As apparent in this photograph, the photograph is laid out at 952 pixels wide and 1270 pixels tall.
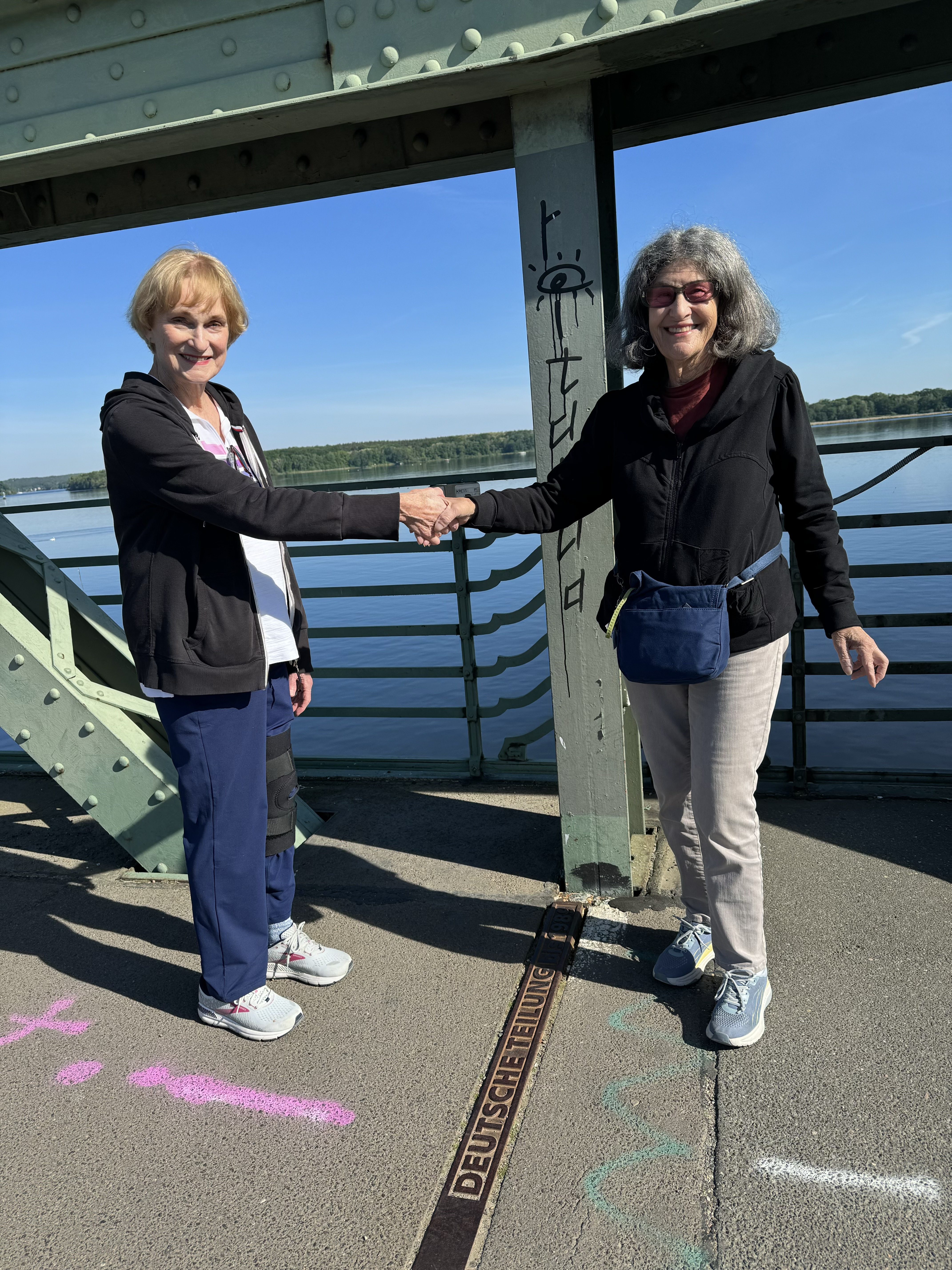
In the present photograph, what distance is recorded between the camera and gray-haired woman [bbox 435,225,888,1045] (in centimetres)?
226

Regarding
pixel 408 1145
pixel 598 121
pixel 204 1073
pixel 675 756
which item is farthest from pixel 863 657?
pixel 204 1073

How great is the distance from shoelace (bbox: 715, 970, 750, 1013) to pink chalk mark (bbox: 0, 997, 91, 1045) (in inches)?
75.5

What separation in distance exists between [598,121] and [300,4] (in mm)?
971

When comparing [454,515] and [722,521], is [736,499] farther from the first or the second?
[454,515]

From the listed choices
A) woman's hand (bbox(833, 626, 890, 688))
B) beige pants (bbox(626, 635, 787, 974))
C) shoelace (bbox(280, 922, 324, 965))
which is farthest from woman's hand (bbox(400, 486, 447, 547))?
shoelace (bbox(280, 922, 324, 965))

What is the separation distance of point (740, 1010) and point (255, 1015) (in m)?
1.39

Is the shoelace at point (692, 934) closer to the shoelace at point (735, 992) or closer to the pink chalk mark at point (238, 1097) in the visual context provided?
the shoelace at point (735, 992)

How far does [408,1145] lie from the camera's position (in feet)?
7.05

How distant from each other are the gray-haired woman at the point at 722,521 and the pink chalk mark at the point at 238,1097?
1.05 m

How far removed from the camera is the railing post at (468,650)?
435 centimetres

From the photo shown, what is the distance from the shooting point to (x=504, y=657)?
4.54 metres

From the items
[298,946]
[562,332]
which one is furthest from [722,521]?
[298,946]

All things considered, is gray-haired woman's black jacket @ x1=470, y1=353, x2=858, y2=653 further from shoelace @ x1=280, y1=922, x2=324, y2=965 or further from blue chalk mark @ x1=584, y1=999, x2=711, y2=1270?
shoelace @ x1=280, y1=922, x2=324, y2=965

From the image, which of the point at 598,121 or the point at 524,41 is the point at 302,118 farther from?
the point at 598,121
